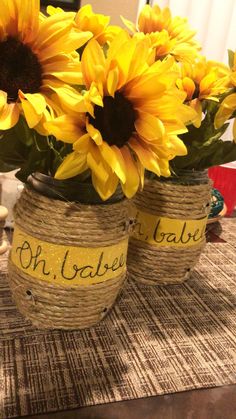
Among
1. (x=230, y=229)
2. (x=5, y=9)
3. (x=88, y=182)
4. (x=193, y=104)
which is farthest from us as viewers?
(x=230, y=229)

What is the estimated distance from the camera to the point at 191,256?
670 mm

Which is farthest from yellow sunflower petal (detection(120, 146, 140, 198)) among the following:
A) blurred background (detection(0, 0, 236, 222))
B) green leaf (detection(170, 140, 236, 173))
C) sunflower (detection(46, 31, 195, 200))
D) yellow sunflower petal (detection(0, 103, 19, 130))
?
blurred background (detection(0, 0, 236, 222))

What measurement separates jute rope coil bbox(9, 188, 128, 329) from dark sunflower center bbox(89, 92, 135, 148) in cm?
10

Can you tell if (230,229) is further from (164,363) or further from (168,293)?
Answer: (164,363)

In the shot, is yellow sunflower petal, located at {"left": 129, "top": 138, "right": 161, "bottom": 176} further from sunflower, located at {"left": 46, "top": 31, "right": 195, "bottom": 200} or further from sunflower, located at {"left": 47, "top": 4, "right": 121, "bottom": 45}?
sunflower, located at {"left": 47, "top": 4, "right": 121, "bottom": 45}

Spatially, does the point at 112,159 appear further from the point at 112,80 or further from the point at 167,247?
the point at 167,247

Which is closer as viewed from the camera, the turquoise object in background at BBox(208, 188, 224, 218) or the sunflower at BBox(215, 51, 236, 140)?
the sunflower at BBox(215, 51, 236, 140)

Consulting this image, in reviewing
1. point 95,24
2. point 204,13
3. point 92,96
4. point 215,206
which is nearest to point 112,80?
point 92,96

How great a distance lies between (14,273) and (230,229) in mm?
650

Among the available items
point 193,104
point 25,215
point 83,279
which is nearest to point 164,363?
point 83,279

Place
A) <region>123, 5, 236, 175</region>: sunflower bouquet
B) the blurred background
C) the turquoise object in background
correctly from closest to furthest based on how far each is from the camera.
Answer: <region>123, 5, 236, 175</region>: sunflower bouquet < the turquoise object in background < the blurred background

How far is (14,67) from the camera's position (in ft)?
1.29

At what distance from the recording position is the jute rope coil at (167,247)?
2.07ft

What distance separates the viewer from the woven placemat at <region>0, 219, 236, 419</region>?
0.44m
